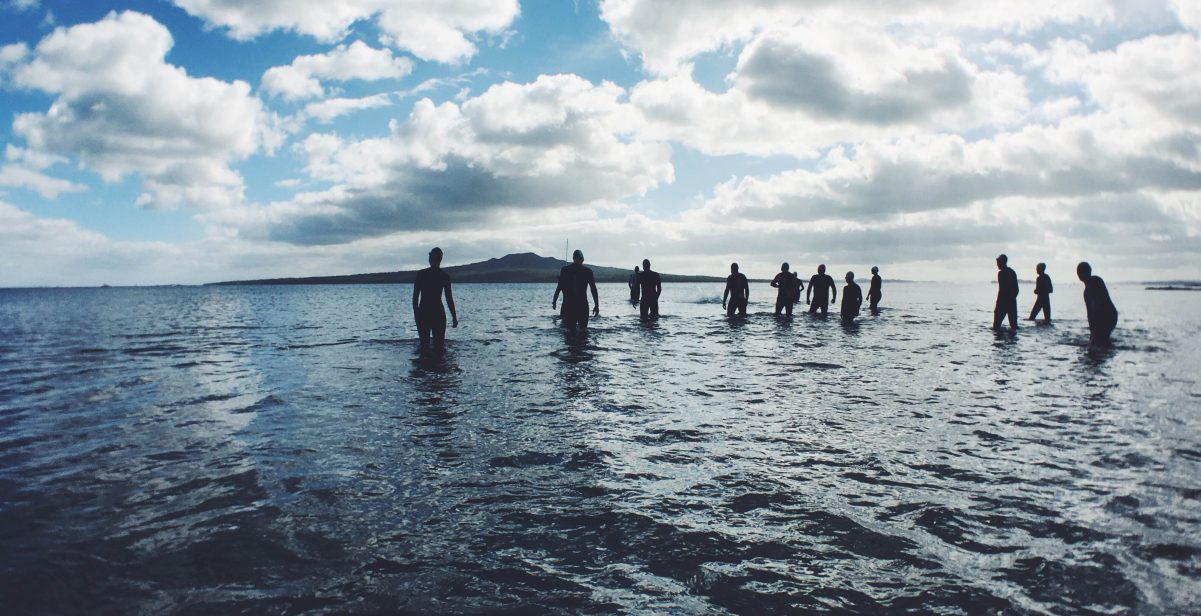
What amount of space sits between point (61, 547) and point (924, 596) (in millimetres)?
5445

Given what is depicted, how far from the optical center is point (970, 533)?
4145 millimetres

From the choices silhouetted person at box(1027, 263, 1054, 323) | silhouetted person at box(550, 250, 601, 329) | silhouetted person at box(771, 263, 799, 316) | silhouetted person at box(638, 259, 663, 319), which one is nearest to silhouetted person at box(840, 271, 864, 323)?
silhouetted person at box(771, 263, 799, 316)

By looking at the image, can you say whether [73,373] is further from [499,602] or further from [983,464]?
[983,464]

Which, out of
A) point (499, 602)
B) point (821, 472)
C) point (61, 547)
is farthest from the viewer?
point (821, 472)

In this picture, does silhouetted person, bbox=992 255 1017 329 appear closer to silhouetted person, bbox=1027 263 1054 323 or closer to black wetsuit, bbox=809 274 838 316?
silhouetted person, bbox=1027 263 1054 323

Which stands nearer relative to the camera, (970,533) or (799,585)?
(799,585)

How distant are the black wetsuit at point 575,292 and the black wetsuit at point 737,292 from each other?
353 inches

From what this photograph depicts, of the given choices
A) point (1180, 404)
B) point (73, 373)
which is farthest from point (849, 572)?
point (73, 373)

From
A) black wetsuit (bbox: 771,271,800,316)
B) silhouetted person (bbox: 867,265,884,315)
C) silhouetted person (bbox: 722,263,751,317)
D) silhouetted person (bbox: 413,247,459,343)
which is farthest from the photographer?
silhouetted person (bbox: 867,265,884,315)

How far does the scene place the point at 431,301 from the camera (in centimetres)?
1552

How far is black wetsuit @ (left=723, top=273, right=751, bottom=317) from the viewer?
26.4 metres

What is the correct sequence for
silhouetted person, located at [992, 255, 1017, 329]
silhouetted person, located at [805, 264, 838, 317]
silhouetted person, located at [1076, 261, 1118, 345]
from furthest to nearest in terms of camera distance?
1. silhouetted person, located at [805, 264, 838, 317]
2. silhouetted person, located at [992, 255, 1017, 329]
3. silhouetted person, located at [1076, 261, 1118, 345]

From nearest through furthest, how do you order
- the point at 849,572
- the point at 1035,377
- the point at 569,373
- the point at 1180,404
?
the point at 849,572
the point at 1180,404
the point at 1035,377
the point at 569,373

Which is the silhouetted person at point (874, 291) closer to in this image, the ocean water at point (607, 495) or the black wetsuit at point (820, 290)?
the black wetsuit at point (820, 290)
